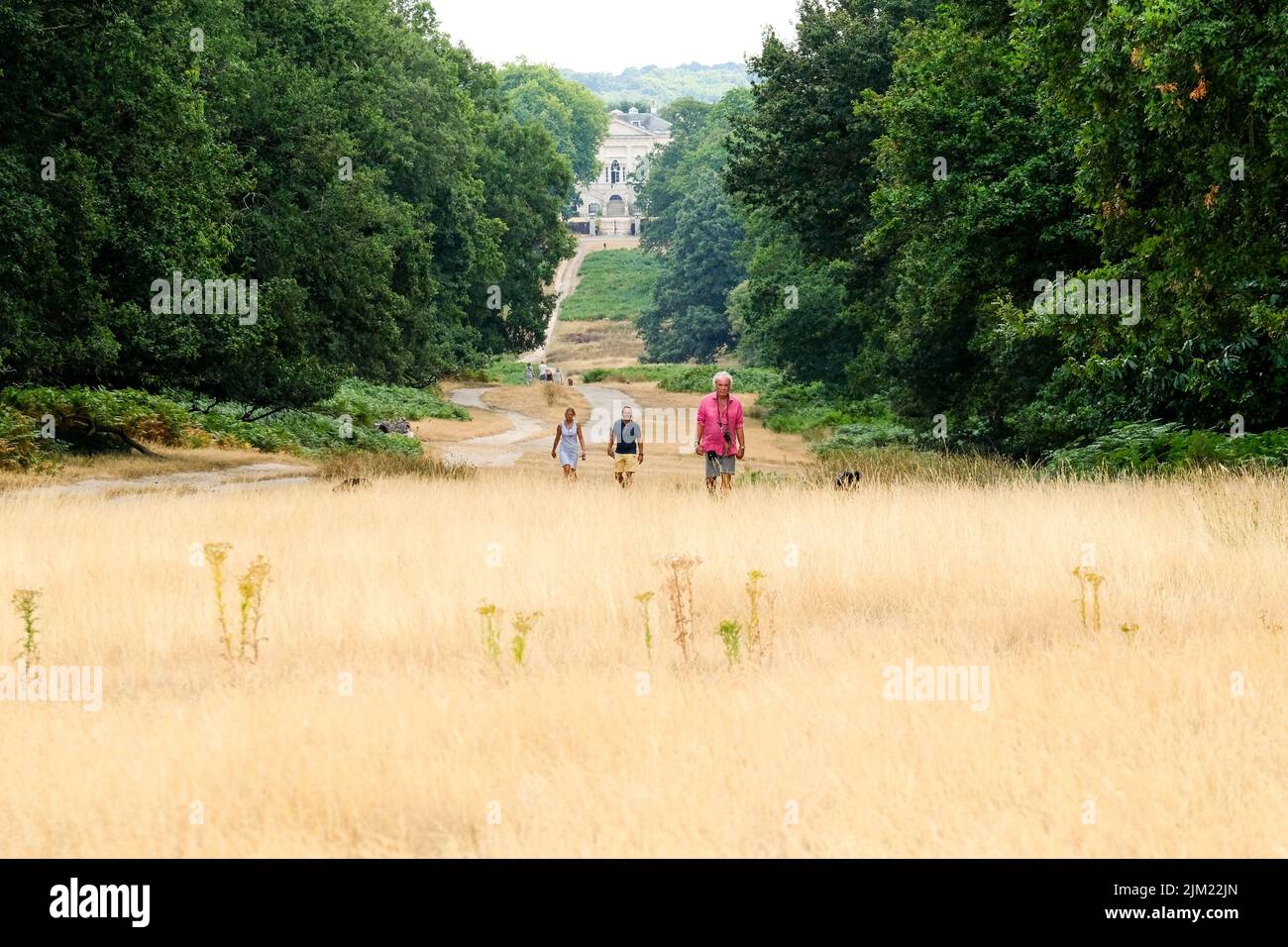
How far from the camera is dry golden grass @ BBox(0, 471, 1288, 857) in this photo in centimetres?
625

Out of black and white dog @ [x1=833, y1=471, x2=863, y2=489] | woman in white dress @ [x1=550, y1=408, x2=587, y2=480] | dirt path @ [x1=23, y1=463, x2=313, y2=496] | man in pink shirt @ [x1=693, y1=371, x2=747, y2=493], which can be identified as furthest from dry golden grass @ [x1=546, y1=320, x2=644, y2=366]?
man in pink shirt @ [x1=693, y1=371, x2=747, y2=493]

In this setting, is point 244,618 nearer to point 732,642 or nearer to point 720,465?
point 732,642

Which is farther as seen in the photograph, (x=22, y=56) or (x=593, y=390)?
(x=593, y=390)

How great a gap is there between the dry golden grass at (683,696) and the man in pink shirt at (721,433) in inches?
80.0

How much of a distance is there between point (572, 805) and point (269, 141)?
3204cm

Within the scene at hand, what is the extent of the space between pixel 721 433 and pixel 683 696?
30.6 ft

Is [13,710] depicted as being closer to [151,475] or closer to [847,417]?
[151,475]

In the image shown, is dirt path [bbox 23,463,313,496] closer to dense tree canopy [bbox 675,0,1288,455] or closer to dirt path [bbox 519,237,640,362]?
dense tree canopy [bbox 675,0,1288,455]

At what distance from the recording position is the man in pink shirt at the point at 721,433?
680 inches

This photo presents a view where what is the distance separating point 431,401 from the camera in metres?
53.6

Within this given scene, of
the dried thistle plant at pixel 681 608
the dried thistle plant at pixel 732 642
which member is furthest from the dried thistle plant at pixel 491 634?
the dried thistle plant at pixel 732 642

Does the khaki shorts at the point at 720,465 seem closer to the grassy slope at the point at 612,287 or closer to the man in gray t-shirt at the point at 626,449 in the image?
the man in gray t-shirt at the point at 626,449

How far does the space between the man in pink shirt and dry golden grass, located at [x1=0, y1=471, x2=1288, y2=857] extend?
6.67 ft

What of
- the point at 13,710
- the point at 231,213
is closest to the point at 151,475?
the point at 231,213
